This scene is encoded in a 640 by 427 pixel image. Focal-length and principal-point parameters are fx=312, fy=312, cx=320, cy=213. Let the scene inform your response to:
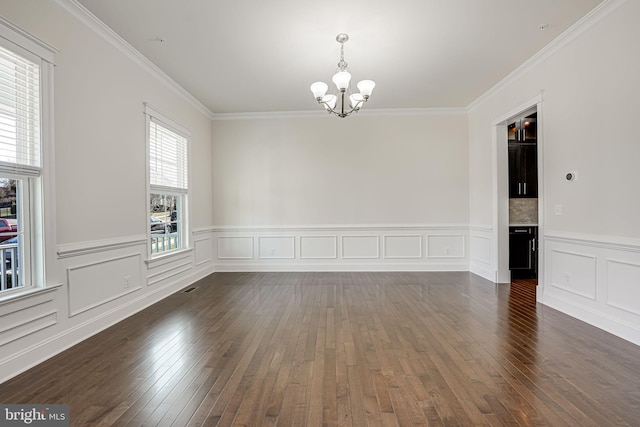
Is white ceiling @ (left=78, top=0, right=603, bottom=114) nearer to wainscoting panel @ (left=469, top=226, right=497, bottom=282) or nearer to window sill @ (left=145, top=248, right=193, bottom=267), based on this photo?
wainscoting panel @ (left=469, top=226, right=497, bottom=282)

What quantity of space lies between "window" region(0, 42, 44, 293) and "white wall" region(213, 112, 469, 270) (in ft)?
12.3

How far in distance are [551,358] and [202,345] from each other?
9.66 feet

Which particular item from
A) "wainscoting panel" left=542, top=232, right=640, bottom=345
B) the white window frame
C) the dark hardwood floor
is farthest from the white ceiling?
the dark hardwood floor

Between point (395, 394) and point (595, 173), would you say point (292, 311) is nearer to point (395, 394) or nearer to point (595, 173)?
point (395, 394)

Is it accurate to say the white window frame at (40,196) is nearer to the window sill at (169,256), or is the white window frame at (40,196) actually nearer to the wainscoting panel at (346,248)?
the window sill at (169,256)

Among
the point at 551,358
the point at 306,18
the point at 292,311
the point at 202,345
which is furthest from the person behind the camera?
the point at 292,311

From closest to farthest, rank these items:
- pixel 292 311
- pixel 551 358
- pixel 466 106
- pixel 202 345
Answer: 1. pixel 551 358
2. pixel 202 345
3. pixel 292 311
4. pixel 466 106

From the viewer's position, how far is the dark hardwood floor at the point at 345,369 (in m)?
1.86

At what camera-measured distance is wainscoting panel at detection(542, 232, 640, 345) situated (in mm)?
2838

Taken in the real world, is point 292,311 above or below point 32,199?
below

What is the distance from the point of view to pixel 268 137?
6219mm

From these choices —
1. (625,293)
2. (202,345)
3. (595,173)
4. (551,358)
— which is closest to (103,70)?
(202,345)

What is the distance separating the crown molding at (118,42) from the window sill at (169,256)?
8.12 feet

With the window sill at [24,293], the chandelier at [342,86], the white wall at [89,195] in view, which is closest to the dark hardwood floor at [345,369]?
the white wall at [89,195]
